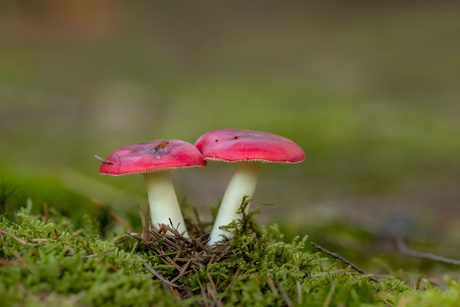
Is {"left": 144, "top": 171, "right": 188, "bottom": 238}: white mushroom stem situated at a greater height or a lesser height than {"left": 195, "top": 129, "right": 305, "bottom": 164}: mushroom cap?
lesser

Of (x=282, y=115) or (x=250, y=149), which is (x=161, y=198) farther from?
(x=282, y=115)

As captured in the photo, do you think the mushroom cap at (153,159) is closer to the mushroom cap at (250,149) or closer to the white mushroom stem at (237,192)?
the mushroom cap at (250,149)

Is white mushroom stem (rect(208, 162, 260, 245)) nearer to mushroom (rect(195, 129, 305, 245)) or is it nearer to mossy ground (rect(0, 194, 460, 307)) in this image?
mushroom (rect(195, 129, 305, 245))

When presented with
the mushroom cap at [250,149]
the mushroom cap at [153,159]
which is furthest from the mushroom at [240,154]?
the mushroom cap at [153,159]

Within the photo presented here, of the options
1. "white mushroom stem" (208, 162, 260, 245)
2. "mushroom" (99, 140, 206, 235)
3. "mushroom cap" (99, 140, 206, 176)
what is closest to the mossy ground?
"white mushroom stem" (208, 162, 260, 245)

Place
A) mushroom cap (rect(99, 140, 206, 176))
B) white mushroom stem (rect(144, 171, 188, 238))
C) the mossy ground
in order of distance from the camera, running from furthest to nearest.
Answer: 1. white mushroom stem (rect(144, 171, 188, 238))
2. mushroom cap (rect(99, 140, 206, 176))
3. the mossy ground

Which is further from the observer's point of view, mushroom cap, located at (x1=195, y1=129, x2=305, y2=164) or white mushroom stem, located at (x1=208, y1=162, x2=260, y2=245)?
white mushroom stem, located at (x1=208, y1=162, x2=260, y2=245)
